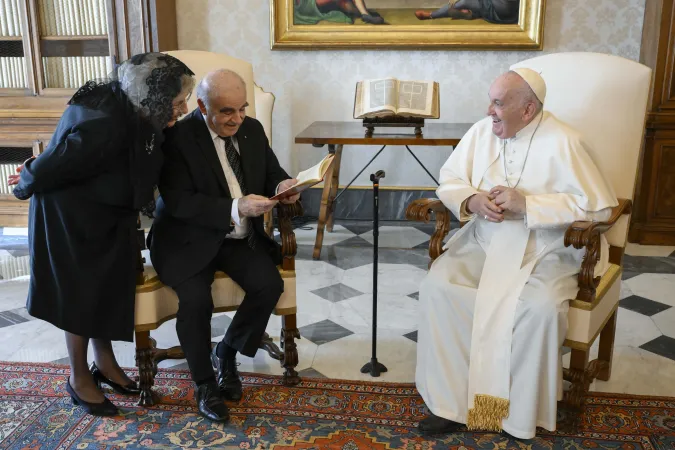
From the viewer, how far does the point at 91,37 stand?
4.75 meters

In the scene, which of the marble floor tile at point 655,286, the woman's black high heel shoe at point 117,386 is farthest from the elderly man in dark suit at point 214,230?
the marble floor tile at point 655,286

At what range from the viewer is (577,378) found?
7.79ft

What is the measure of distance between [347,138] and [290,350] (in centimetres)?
162

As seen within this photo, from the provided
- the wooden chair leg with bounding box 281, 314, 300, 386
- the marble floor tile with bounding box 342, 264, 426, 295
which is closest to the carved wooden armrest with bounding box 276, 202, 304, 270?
the wooden chair leg with bounding box 281, 314, 300, 386

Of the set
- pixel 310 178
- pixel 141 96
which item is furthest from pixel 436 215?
pixel 141 96

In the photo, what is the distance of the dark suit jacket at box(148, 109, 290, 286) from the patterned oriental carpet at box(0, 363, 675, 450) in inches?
21.4

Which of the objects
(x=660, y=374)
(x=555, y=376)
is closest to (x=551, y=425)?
(x=555, y=376)

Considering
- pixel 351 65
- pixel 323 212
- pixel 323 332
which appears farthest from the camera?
pixel 351 65

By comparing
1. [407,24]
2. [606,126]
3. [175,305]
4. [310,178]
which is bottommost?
[175,305]

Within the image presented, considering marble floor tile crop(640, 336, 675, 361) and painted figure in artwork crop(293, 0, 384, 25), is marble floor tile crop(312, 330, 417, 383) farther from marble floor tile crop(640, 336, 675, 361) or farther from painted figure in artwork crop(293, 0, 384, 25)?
painted figure in artwork crop(293, 0, 384, 25)

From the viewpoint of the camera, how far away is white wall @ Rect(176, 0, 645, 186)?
4789mm

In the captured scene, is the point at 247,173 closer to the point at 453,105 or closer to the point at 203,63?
the point at 203,63

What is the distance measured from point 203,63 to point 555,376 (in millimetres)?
2236

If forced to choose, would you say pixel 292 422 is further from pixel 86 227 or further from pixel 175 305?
pixel 86 227
